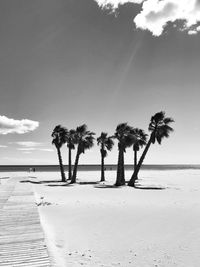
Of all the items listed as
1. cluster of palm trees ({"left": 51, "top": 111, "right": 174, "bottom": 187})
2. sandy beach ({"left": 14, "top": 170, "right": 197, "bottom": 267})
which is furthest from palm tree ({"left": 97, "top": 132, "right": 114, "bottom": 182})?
sandy beach ({"left": 14, "top": 170, "right": 197, "bottom": 267})

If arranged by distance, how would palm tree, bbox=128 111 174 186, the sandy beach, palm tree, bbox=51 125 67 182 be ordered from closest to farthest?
the sandy beach
palm tree, bbox=128 111 174 186
palm tree, bbox=51 125 67 182

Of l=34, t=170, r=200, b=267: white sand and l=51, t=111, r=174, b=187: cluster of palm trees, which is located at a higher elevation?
l=51, t=111, r=174, b=187: cluster of palm trees

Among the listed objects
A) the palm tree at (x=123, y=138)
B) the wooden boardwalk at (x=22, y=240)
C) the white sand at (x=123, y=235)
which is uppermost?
the palm tree at (x=123, y=138)

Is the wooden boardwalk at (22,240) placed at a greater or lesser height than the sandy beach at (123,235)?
greater

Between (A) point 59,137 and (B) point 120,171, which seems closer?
(B) point 120,171

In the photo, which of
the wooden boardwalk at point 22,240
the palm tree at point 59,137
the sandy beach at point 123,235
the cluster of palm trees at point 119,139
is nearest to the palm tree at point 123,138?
the cluster of palm trees at point 119,139

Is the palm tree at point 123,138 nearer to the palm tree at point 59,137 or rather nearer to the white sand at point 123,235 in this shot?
the palm tree at point 59,137

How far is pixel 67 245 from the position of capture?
9508mm

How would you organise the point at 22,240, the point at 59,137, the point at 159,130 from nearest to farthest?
the point at 22,240 < the point at 159,130 < the point at 59,137

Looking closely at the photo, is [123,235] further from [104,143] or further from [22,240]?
[104,143]

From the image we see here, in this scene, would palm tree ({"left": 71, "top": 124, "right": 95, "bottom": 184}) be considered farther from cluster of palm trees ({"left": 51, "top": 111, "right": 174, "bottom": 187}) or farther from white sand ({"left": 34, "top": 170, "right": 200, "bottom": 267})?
white sand ({"left": 34, "top": 170, "right": 200, "bottom": 267})

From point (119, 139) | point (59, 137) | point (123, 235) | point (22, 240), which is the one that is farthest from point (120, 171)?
point (22, 240)

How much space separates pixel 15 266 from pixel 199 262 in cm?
539

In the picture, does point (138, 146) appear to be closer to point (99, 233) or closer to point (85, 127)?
point (85, 127)
